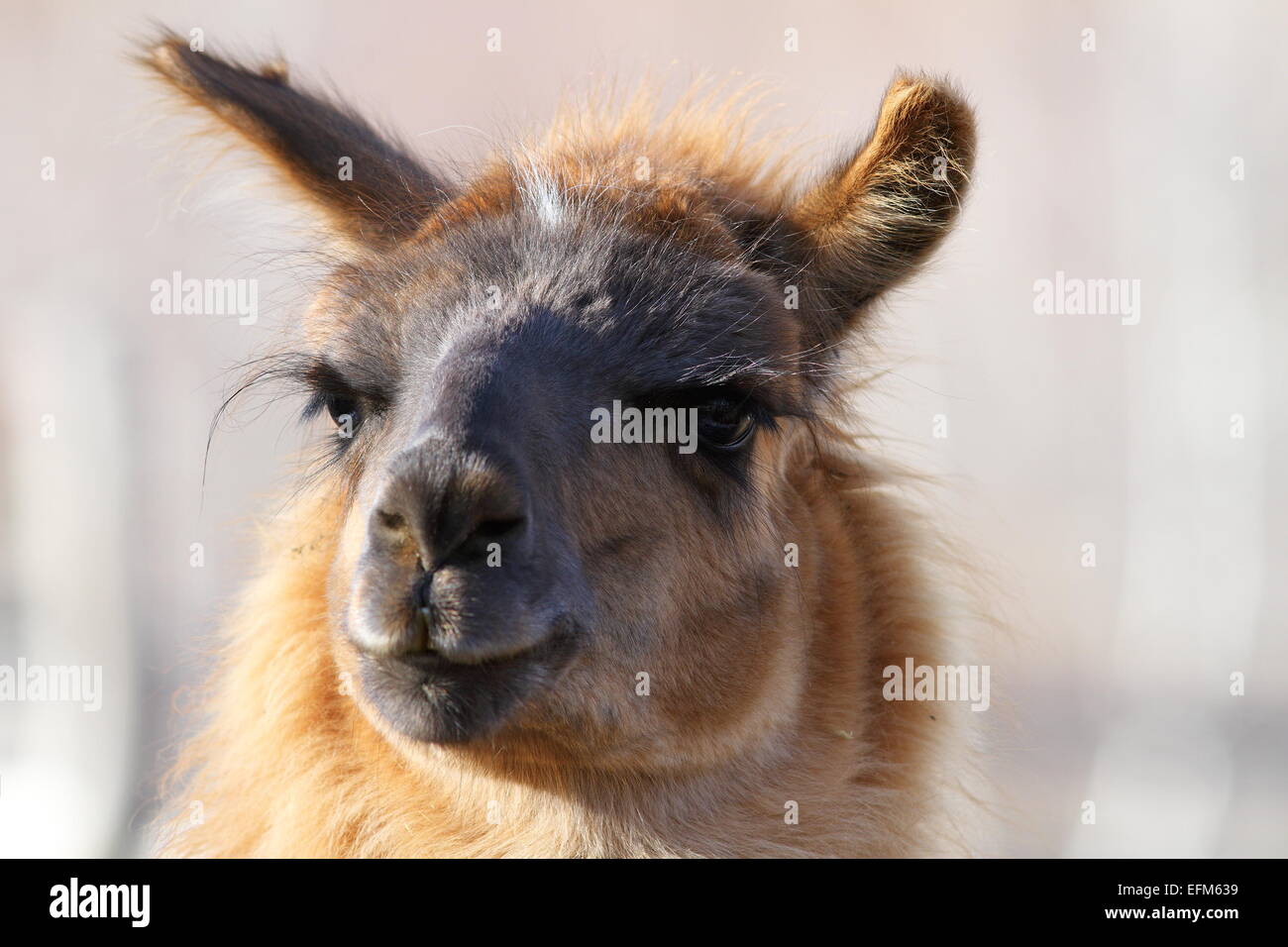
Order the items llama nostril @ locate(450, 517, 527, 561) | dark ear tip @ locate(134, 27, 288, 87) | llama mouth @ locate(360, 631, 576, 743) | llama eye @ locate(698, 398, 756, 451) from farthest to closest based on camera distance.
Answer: dark ear tip @ locate(134, 27, 288, 87) < llama eye @ locate(698, 398, 756, 451) < llama mouth @ locate(360, 631, 576, 743) < llama nostril @ locate(450, 517, 527, 561)

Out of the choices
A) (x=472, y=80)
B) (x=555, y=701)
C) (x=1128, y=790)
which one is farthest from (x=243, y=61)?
(x=1128, y=790)

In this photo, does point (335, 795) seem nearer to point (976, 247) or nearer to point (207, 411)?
point (207, 411)

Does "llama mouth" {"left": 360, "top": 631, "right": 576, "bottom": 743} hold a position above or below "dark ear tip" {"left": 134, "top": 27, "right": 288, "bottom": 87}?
below

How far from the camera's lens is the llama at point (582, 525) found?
2.44 m

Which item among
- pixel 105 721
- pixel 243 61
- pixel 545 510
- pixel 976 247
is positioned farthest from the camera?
pixel 976 247

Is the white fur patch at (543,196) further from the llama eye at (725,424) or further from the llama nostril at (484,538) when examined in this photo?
the llama nostril at (484,538)

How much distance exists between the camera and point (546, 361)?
8.77ft

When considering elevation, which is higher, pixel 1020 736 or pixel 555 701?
pixel 555 701

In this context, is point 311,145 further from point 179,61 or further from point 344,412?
point 344,412

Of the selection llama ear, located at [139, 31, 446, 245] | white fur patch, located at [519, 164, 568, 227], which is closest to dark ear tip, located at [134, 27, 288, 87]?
llama ear, located at [139, 31, 446, 245]

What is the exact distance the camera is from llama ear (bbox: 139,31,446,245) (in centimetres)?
331

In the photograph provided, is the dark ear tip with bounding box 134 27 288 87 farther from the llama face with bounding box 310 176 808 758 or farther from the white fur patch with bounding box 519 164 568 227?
the white fur patch with bounding box 519 164 568 227

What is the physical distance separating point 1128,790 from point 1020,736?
334 cm

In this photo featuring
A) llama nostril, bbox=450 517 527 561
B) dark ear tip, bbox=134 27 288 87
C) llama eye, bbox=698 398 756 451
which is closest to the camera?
llama nostril, bbox=450 517 527 561
